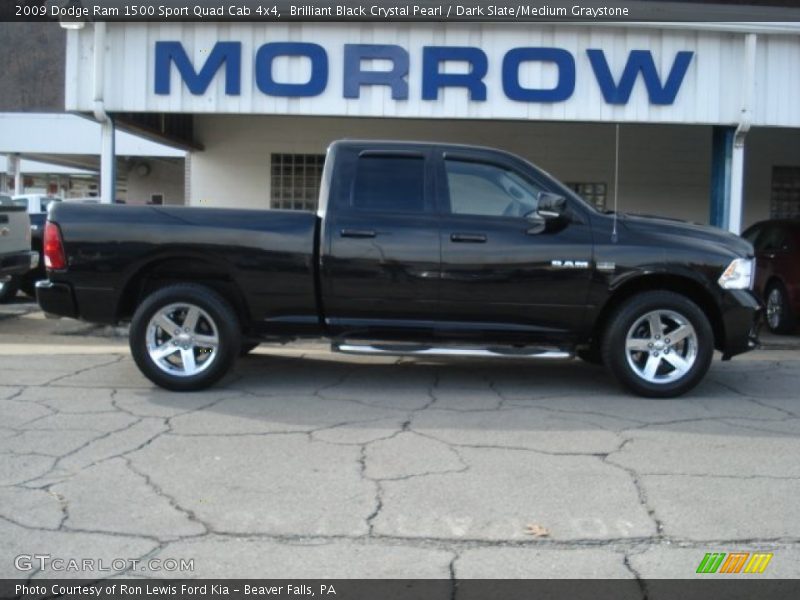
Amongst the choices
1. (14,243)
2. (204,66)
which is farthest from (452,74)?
(14,243)

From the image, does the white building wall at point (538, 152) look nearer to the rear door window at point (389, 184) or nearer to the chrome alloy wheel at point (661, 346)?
the rear door window at point (389, 184)

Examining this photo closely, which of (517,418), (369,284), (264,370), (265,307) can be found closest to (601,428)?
(517,418)

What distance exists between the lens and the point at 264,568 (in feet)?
12.5

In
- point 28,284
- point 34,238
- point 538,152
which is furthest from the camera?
point 538,152

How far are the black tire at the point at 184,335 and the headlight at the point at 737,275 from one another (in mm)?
4003

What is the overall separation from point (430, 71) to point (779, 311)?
551 centimetres

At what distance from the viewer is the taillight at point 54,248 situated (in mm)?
6859

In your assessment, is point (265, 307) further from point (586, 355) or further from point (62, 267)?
point (586, 355)

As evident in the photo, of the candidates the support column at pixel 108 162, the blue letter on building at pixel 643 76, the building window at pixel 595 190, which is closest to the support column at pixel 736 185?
the blue letter on building at pixel 643 76

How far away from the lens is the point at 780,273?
10938mm

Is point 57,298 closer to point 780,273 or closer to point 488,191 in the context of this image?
point 488,191

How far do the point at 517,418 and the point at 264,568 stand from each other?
3000 mm

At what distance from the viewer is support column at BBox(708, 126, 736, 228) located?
11258 mm

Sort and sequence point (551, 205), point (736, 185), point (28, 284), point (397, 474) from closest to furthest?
point (397, 474)
point (551, 205)
point (736, 185)
point (28, 284)
